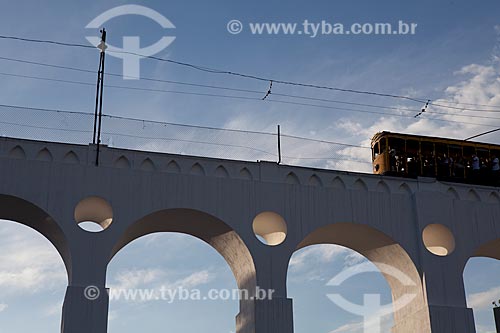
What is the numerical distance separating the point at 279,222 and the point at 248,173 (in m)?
1.97

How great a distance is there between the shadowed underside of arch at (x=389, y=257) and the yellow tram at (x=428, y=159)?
5515 mm

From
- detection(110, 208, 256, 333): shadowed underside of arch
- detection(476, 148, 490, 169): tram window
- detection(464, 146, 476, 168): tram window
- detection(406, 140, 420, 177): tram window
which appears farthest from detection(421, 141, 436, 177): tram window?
detection(110, 208, 256, 333): shadowed underside of arch

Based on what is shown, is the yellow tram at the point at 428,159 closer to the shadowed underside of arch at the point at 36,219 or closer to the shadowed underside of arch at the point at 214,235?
the shadowed underside of arch at the point at 214,235

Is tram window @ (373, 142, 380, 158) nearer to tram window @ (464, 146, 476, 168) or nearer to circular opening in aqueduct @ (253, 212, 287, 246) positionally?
tram window @ (464, 146, 476, 168)

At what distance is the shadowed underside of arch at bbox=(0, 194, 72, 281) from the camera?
23.9 m

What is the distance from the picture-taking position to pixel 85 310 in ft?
75.2

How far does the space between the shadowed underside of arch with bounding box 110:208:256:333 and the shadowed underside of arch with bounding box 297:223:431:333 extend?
7.87 feet

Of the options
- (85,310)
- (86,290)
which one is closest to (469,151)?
(86,290)

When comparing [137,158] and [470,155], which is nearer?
[137,158]

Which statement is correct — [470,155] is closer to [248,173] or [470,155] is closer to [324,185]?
[324,185]

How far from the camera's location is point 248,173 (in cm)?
2652

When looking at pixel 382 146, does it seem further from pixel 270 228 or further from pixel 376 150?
pixel 270 228

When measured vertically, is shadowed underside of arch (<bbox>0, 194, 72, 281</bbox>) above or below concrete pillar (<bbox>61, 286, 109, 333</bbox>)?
above

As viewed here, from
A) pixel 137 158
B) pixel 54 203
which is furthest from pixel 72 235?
pixel 137 158
